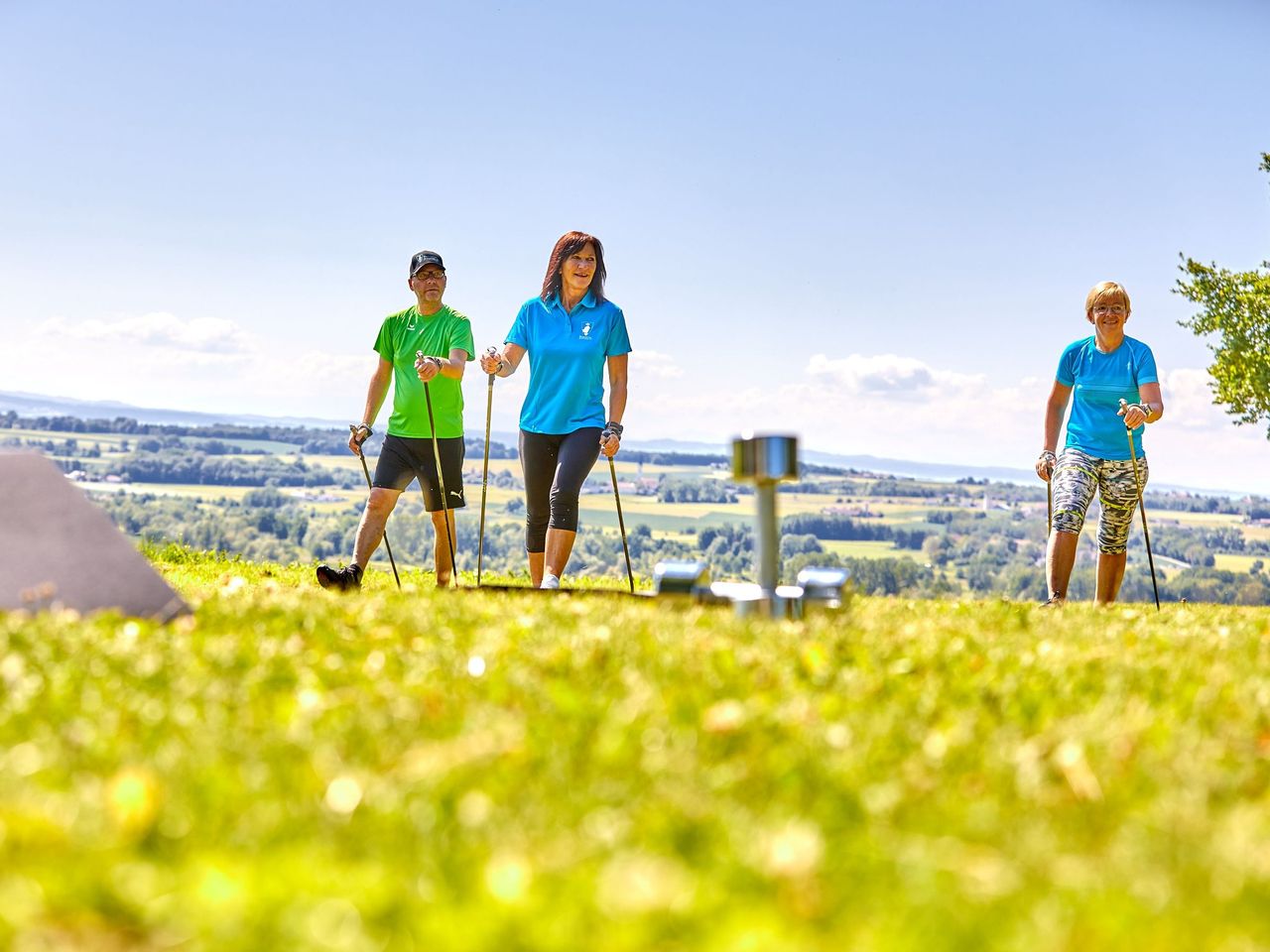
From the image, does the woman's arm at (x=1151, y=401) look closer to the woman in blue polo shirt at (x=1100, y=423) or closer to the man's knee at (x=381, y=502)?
the woman in blue polo shirt at (x=1100, y=423)

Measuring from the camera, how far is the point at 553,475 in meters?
8.24

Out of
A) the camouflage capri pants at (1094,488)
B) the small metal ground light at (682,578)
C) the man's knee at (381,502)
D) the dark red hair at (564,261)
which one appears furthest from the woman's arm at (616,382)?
the camouflage capri pants at (1094,488)

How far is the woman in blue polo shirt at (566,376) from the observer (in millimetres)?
7941

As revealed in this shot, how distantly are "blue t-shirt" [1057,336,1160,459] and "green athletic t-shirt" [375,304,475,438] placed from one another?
4953 mm

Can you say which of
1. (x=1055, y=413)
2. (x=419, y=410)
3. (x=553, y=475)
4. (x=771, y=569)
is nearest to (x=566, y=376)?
(x=553, y=475)

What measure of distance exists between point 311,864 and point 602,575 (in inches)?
419

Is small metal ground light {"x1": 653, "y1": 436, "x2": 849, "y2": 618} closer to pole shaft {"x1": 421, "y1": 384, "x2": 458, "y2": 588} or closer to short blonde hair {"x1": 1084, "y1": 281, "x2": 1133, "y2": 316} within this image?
pole shaft {"x1": 421, "y1": 384, "x2": 458, "y2": 588}

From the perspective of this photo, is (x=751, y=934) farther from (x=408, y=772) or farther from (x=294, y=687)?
(x=294, y=687)

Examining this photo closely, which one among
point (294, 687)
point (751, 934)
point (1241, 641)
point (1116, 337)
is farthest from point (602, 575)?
point (751, 934)

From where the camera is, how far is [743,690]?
3527 millimetres

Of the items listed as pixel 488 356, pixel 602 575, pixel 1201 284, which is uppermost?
pixel 1201 284

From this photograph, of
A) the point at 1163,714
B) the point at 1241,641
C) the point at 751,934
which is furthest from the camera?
the point at 1241,641

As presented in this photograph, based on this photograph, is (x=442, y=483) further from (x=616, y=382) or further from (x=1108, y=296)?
(x=1108, y=296)

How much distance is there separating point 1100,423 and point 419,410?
217 inches
